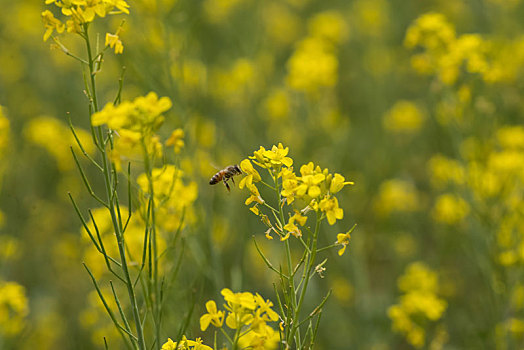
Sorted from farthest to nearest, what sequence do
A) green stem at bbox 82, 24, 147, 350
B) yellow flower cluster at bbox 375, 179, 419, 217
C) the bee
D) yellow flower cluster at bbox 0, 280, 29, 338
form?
yellow flower cluster at bbox 375, 179, 419, 217 < yellow flower cluster at bbox 0, 280, 29, 338 < the bee < green stem at bbox 82, 24, 147, 350

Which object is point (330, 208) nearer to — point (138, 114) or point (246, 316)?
point (246, 316)

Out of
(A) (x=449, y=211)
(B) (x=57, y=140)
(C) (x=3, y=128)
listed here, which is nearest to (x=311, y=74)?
(A) (x=449, y=211)

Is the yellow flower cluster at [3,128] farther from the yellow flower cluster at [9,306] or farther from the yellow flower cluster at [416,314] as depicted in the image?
the yellow flower cluster at [416,314]

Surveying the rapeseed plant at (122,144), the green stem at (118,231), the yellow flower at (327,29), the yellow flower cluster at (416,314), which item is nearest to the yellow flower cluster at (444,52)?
the yellow flower cluster at (416,314)

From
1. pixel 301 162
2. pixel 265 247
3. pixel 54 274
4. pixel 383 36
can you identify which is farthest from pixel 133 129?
pixel 383 36

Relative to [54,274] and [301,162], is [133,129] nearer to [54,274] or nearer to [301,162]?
[301,162]

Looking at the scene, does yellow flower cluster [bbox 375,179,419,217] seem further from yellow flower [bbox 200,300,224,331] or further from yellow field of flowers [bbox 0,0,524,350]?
yellow flower [bbox 200,300,224,331]

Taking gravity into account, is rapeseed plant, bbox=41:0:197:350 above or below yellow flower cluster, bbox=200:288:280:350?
above

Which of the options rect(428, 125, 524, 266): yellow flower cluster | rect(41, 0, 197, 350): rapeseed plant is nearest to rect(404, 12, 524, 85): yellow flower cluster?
rect(428, 125, 524, 266): yellow flower cluster
